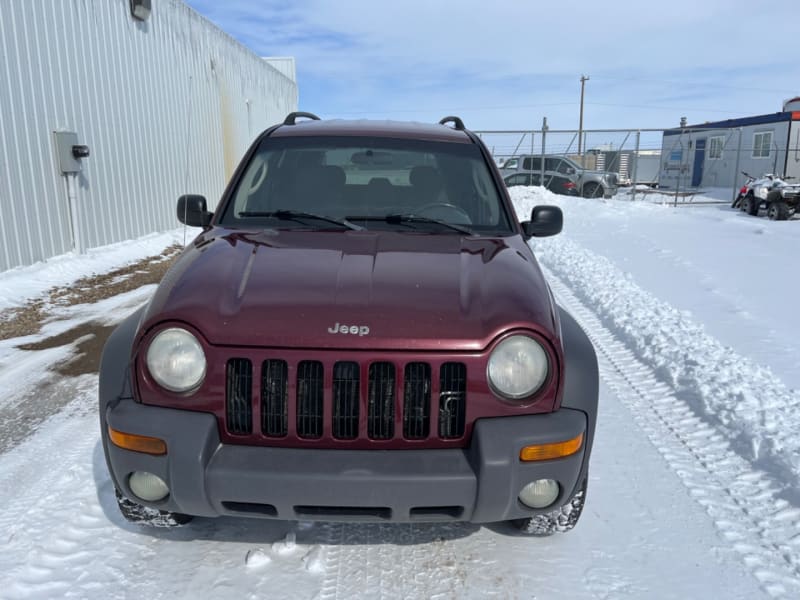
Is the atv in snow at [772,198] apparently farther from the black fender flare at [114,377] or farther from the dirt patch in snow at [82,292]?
the black fender flare at [114,377]

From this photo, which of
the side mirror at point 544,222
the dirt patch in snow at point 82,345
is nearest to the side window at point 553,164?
the dirt patch in snow at point 82,345

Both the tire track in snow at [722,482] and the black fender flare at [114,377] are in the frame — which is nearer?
the black fender flare at [114,377]

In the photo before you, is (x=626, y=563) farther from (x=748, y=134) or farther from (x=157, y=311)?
(x=748, y=134)

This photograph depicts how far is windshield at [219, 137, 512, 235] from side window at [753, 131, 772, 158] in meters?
29.5

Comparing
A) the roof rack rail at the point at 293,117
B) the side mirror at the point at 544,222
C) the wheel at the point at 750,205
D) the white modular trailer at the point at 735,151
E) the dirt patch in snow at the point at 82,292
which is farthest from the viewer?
the white modular trailer at the point at 735,151

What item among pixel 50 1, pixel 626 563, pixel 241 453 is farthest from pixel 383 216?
pixel 50 1

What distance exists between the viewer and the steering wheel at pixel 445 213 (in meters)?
3.37

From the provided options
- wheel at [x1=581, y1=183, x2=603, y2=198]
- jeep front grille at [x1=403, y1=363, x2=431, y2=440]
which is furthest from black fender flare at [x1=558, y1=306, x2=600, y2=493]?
wheel at [x1=581, y1=183, x2=603, y2=198]

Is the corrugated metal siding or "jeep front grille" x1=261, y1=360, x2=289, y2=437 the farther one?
→ the corrugated metal siding

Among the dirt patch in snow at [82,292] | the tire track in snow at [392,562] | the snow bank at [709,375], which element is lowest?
the dirt patch in snow at [82,292]

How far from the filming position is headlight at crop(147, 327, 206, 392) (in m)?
2.24

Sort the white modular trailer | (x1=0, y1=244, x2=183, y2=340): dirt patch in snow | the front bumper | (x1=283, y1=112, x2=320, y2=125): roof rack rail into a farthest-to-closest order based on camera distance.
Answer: the white modular trailer < (x1=0, y1=244, x2=183, y2=340): dirt patch in snow < (x1=283, y1=112, x2=320, y2=125): roof rack rail < the front bumper

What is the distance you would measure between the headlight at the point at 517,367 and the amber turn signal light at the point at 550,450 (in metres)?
0.19

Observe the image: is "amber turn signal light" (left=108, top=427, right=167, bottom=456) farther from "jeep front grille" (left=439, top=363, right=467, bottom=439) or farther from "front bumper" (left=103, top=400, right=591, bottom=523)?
"jeep front grille" (left=439, top=363, right=467, bottom=439)
